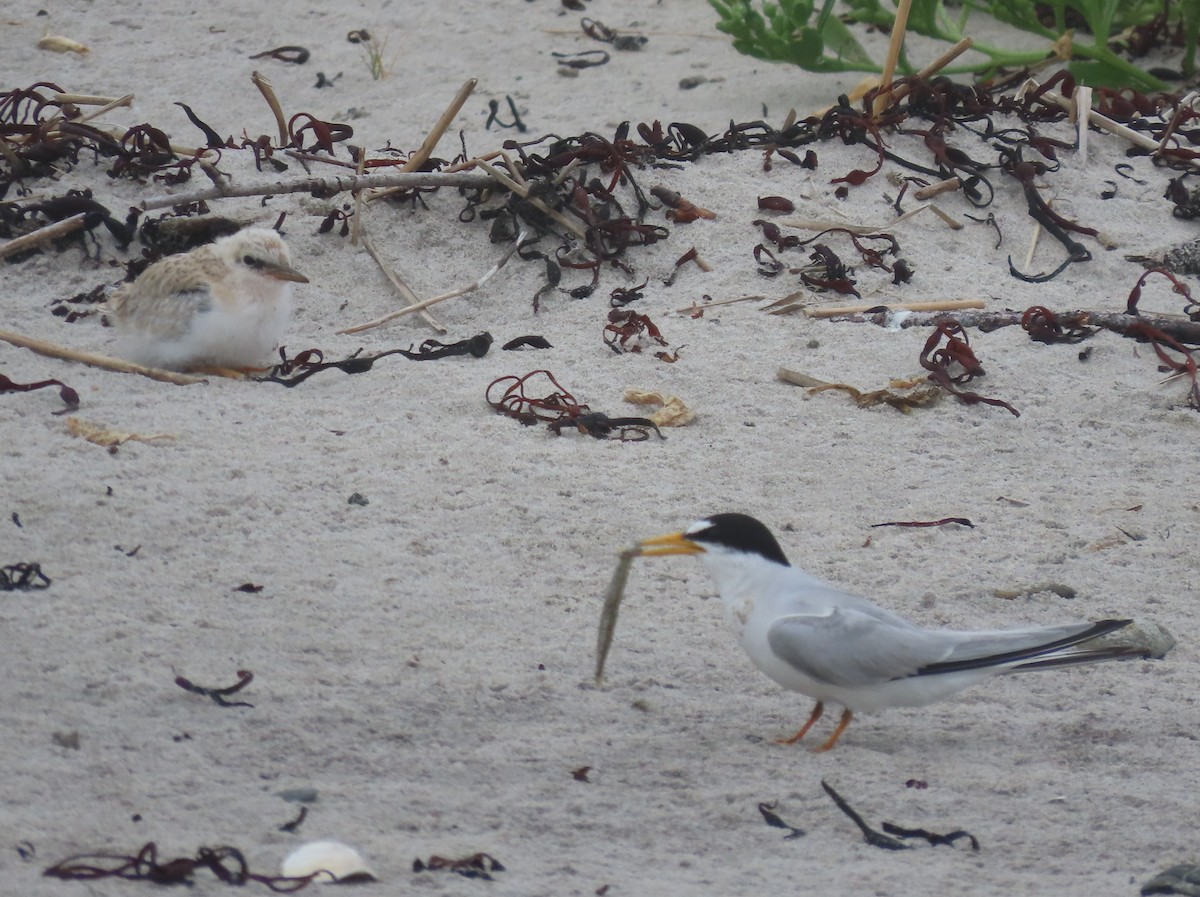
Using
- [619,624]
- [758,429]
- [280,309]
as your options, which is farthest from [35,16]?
[619,624]

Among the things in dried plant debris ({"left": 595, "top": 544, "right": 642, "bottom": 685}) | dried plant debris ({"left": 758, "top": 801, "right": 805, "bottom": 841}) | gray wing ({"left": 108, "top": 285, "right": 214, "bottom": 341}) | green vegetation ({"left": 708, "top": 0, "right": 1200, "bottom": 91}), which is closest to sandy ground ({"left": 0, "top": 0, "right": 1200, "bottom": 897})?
dried plant debris ({"left": 758, "top": 801, "right": 805, "bottom": 841})

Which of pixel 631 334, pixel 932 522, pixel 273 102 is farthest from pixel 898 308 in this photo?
pixel 273 102

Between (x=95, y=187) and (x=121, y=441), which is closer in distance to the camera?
(x=121, y=441)

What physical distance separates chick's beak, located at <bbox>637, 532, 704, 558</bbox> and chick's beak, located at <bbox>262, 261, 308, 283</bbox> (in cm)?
229

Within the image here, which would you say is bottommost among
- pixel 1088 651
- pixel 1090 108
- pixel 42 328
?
pixel 42 328

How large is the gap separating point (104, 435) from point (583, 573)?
1.59 m

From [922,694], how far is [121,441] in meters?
2.51

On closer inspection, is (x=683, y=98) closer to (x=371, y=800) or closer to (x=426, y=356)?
(x=426, y=356)

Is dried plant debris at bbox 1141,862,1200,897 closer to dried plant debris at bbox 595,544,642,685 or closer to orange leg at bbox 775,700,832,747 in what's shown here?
orange leg at bbox 775,700,832,747

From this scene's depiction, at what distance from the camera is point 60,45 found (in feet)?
25.7

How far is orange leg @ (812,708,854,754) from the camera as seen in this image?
314 cm

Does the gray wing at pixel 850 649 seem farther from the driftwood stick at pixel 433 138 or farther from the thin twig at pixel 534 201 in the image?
the driftwood stick at pixel 433 138

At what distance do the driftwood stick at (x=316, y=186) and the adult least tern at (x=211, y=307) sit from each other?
1.80ft

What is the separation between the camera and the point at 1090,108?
648 cm
